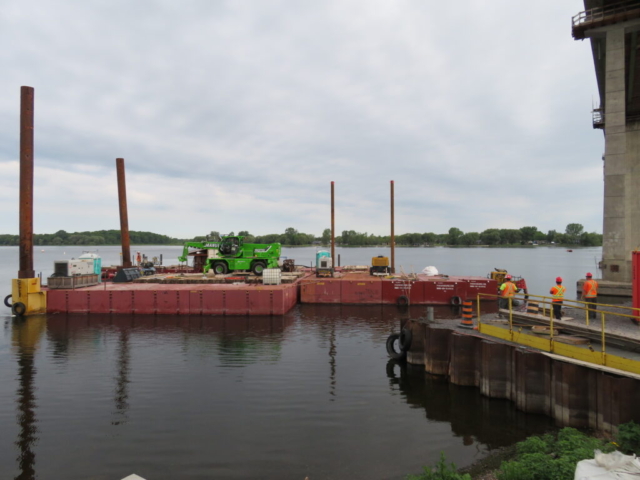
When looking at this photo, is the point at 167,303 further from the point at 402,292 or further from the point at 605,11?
the point at 605,11

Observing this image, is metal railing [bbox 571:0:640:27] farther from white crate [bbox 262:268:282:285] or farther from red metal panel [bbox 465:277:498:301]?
white crate [bbox 262:268:282:285]

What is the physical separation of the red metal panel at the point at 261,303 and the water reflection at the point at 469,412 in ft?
39.5

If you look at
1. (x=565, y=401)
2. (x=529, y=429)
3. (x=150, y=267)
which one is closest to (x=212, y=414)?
Answer: (x=529, y=429)

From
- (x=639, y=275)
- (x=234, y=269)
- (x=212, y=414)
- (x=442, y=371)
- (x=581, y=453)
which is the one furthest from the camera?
(x=234, y=269)

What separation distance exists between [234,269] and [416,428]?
25858mm

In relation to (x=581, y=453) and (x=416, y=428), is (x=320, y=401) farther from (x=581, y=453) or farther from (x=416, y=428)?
(x=581, y=453)

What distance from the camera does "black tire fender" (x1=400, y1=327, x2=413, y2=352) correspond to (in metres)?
15.0

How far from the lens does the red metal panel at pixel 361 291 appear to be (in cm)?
2823

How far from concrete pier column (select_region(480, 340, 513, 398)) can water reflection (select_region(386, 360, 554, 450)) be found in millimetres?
267

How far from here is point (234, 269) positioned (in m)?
33.6

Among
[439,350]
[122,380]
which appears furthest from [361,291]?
[122,380]

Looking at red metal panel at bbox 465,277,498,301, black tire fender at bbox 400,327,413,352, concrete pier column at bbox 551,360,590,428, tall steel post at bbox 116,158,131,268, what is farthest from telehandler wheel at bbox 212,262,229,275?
concrete pier column at bbox 551,360,590,428

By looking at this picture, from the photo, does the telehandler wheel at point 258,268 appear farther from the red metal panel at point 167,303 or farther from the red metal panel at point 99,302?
the red metal panel at point 99,302

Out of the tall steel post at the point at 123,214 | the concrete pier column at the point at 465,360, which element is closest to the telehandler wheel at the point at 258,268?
→ the tall steel post at the point at 123,214
